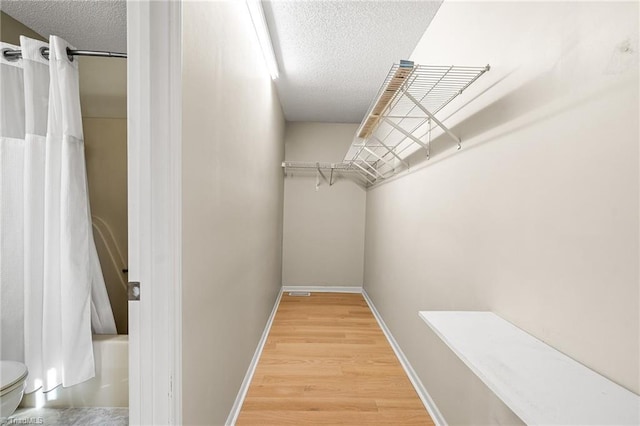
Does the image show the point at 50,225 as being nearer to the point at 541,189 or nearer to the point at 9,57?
the point at 9,57

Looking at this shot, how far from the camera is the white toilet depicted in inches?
51.5

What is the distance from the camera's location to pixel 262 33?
1971 mm

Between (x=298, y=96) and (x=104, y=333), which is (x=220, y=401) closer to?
(x=104, y=333)

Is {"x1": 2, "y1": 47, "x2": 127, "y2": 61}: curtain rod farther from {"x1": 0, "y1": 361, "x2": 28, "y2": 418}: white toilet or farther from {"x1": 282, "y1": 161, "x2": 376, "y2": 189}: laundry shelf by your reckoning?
{"x1": 282, "y1": 161, "x2": 376, "y2": 189}: laundry shelf

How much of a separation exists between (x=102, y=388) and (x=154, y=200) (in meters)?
1.53

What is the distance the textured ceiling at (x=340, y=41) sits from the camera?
1810 millimetres

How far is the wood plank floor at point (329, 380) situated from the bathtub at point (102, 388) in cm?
75

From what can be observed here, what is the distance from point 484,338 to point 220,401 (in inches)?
50.6

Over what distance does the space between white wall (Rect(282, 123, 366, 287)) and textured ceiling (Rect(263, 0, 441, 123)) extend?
943 mm

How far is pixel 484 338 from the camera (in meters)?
0.91

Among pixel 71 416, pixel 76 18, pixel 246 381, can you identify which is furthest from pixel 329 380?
pixel 76 18

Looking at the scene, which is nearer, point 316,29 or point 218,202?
point 218,202

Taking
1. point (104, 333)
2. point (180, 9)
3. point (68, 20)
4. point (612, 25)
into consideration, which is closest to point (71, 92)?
point (68, 20)

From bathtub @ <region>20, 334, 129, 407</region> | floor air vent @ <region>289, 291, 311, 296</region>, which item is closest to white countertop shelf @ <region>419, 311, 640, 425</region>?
bathtub @ <region>20, 334, 129, 407</region>
